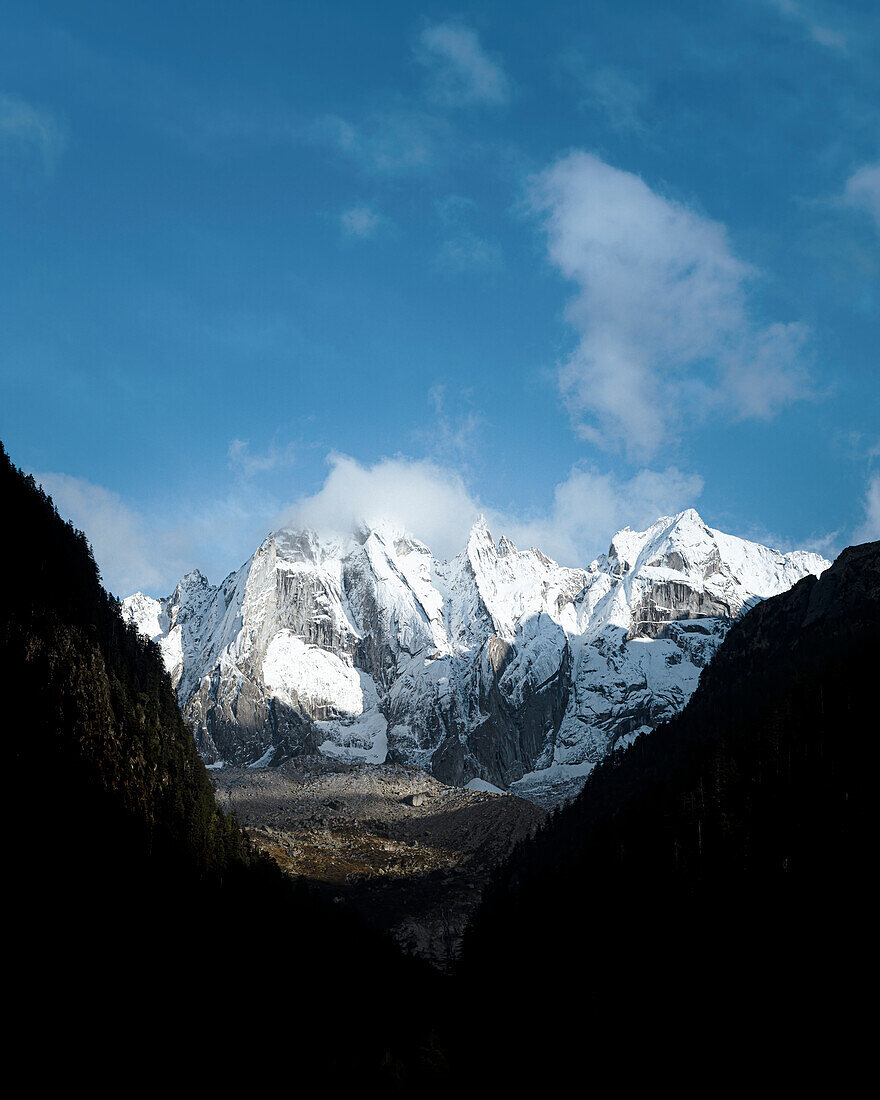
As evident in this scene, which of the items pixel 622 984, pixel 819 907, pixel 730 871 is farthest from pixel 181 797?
pixel 819 907

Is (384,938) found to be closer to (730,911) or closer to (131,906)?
(131,906)

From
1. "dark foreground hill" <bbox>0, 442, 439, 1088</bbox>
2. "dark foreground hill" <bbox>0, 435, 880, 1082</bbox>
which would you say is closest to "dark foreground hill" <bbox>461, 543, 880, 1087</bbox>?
"dark foreground hill" <bbox>0, 435, 880, 1082</bbox>

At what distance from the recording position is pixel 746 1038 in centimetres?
7712

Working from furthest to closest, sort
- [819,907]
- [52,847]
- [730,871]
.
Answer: [730,871] → [52,847] → [819,907]

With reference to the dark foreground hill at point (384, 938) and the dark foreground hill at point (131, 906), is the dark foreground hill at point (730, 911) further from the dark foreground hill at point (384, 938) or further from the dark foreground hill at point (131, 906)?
the dark foreground hill at point (131, 906)

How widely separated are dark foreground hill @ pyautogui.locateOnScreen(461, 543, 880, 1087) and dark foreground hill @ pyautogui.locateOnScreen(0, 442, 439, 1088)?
20.8m

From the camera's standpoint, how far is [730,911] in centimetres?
9350

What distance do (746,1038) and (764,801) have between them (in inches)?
1400

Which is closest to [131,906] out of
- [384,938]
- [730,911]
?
[384,938]

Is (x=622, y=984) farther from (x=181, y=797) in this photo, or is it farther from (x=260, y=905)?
(x=181, y=797)

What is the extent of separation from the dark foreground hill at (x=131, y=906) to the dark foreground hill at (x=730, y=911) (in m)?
20.8

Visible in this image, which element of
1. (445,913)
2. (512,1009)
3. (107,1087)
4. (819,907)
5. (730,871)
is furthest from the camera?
(445,913)

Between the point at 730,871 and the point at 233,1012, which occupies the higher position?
the point at 730,871

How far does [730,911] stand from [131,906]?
70.4m
